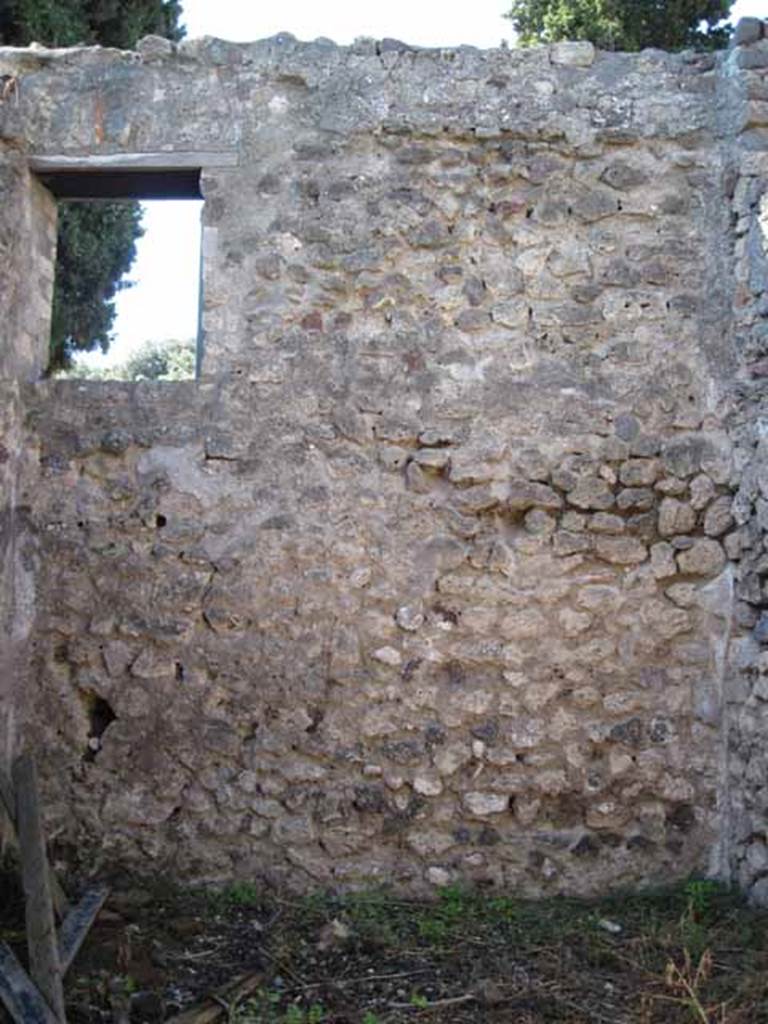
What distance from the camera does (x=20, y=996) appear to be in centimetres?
351

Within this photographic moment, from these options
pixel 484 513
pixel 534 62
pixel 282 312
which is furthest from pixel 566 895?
pixel 534 62

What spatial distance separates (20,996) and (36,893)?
0.40m

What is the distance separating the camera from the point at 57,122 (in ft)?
16.8

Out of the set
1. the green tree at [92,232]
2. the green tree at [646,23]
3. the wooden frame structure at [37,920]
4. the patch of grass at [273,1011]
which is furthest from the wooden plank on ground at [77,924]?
the green tree at [646,23]

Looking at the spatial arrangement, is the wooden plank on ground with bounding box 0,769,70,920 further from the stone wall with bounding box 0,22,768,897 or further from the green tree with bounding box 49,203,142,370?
the green tree with bounding box 49,203,142,370

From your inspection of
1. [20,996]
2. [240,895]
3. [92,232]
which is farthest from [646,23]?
[20,996]

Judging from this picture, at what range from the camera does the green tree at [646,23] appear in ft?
33.2

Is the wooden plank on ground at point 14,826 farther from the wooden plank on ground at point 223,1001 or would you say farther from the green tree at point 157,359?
the green tree at point 157,359

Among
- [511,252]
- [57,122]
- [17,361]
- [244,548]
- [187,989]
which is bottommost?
[187,989]

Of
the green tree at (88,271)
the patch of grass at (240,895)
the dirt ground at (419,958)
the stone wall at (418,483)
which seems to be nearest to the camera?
the dirt ground at (419,958)

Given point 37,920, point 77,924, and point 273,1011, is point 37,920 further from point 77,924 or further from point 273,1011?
point 273,1011

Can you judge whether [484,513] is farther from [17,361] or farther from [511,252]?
[17,361]

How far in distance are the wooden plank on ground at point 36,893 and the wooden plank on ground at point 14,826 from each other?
0.15 feet

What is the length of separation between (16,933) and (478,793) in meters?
1.80
